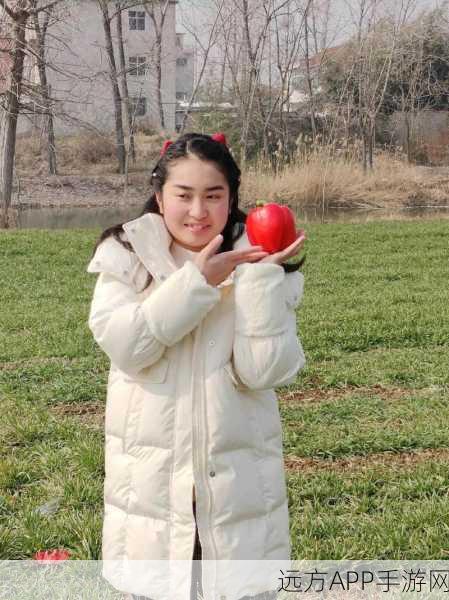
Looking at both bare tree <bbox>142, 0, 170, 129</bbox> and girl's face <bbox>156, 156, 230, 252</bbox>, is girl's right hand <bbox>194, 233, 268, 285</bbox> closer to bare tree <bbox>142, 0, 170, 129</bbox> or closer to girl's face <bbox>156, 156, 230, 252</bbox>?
girl's face <bbox>156, 156, 230, 252</bbox>

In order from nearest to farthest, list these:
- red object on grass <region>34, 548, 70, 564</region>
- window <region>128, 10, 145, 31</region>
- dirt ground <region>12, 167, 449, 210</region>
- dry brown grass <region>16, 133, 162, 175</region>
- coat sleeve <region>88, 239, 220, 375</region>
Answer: coat sleeve <region>88, 239, 220, 375</region> < red object on grass <region>34, 548, 70, 564</region> < dirt ground <region>12, 167, 449, 210</region> < dry brown grass <region>16, 133, 162, 175</region> < window <region>128, 10, 145, 31</region>

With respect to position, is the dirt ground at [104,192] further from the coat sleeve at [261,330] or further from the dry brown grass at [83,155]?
the coat sleeve at [261,330]

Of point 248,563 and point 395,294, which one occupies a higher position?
point 248,563

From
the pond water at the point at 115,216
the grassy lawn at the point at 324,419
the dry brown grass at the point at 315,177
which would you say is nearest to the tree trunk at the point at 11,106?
the pond water at the point at 115,216

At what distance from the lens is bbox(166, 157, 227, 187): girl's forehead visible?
6.03 feet

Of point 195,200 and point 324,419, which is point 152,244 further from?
point 324,419

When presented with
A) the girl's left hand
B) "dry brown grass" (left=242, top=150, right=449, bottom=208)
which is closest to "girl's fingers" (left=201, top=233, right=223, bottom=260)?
the girl's left hand

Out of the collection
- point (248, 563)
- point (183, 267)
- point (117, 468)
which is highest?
point (183, 267)

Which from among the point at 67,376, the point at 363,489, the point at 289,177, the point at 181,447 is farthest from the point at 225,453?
the point at 289,177

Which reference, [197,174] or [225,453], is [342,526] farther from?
[197,174]

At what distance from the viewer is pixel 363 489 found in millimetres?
2975

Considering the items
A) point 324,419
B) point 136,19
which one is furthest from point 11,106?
point 136,19

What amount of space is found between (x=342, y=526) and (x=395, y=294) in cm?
397

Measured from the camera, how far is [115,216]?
1539 cm
